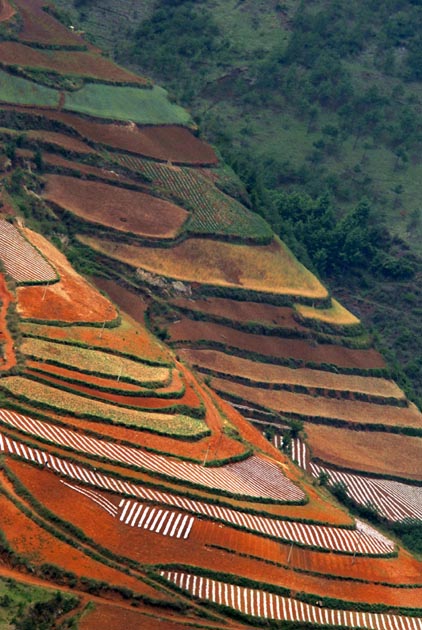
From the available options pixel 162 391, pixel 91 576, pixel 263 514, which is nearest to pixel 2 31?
pixel 162 391

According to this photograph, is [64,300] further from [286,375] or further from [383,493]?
[383,493]

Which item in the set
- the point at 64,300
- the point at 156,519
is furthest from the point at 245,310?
the point at 156,519

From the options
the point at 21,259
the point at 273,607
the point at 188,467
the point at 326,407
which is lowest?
the point at 326,407

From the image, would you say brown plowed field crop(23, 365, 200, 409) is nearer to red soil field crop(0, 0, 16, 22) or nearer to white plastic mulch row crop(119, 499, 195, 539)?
white plastic mulch row crop(119, 499, 195, 539)

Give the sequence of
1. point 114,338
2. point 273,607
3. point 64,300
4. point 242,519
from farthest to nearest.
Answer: point 64,300 < point 114,338 < point 242,519 < point 273,607

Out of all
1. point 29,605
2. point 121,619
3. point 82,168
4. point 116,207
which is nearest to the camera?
point 29,605

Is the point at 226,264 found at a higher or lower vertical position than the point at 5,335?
lower
